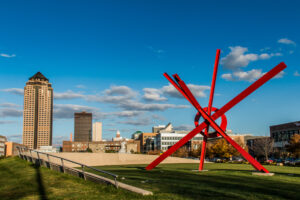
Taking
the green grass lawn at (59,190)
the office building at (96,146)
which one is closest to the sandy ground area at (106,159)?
the green grass lawn at (59,190)

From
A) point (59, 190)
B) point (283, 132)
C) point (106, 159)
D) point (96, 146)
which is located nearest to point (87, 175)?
point (59, 190)

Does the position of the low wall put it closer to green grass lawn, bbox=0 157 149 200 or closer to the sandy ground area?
green grass lawn, bbox=0 157 149 200

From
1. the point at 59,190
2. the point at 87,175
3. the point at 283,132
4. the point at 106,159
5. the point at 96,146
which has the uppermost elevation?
the point at 283,132

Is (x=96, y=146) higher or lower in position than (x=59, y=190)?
lower

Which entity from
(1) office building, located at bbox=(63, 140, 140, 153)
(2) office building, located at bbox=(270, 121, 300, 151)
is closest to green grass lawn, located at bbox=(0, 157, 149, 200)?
(2) office building, located at bbox=(270, 121, 300, 151)

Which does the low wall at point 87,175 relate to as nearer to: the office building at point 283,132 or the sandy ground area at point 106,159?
the sandy ground area at point 106,159

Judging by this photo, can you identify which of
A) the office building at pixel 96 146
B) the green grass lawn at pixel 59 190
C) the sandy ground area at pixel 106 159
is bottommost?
the office building at pixel 96 146

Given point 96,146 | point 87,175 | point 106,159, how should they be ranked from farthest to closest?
1. point 96,146
2. point 106,159
3. point 87,175

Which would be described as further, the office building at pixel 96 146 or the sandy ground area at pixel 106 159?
the office building at pixel 96 146

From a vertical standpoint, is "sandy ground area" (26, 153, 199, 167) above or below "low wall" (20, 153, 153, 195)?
below

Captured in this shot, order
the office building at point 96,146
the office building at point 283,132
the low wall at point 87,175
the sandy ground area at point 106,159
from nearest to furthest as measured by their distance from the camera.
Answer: the low wall at point 87,175 < the sandy ground area at point 106,159 < the office building at point 283,132 < the office building at point 96,146

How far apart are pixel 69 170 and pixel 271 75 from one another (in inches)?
487

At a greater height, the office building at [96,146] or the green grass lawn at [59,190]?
the green grass lawn at [59,190]

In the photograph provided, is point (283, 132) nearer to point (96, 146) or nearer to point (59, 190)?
point (59, 190)
